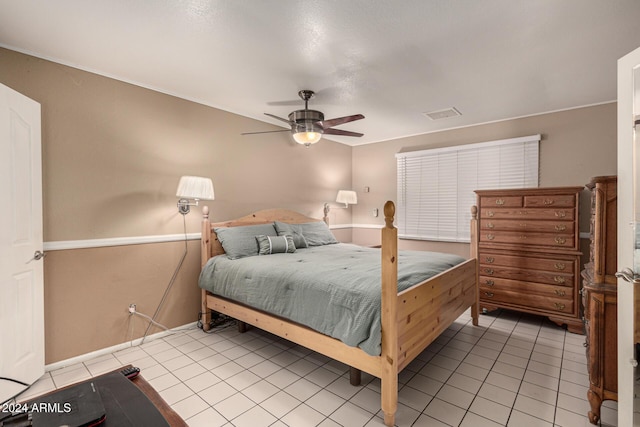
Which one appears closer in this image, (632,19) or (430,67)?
(632,19)

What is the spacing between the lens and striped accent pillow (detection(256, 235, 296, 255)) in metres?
3.39

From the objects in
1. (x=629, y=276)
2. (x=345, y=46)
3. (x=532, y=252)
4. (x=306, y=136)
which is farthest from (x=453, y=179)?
(x=629, y=276)

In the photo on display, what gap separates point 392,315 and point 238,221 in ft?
7.95

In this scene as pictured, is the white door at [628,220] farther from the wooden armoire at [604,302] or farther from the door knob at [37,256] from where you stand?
the door knob at [37,256]

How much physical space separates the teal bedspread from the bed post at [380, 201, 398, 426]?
0.07m

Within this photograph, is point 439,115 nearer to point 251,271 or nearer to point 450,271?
point 450,271

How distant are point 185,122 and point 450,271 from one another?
10.3ft

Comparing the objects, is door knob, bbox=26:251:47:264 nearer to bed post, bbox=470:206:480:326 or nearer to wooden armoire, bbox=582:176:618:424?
wooden armoire, bbox=582:176:618:424

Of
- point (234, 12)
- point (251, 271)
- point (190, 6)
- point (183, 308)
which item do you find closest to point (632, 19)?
point (234, 12)

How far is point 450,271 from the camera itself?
8.87 feet

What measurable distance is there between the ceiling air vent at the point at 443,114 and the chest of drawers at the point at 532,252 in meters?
1.06

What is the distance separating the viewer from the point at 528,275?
11.5ft

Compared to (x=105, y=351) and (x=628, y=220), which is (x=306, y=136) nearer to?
(x=628, y=220)

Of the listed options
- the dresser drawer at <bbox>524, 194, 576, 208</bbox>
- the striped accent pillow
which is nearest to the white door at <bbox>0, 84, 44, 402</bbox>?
the striped accent pillow
